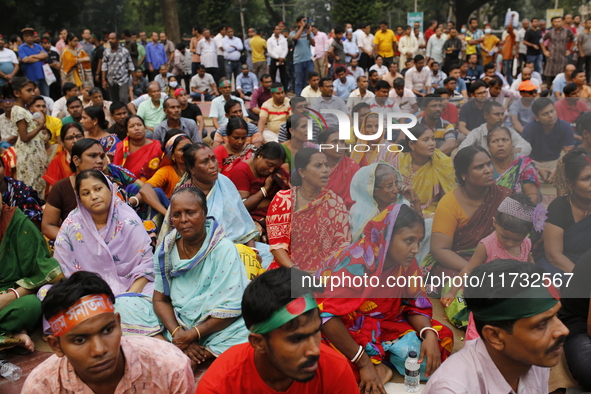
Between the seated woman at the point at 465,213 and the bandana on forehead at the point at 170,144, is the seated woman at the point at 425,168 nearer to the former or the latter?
the seated woman at the point at 465,213

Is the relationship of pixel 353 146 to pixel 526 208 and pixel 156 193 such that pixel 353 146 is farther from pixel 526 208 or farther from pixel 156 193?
pixel 156 193

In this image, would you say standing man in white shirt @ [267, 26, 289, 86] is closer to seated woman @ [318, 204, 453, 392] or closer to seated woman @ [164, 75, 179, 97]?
seated woman @ [164, 75, 179, 97]

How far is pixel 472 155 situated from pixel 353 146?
A: 63 cm

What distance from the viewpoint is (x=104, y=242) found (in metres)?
3.63

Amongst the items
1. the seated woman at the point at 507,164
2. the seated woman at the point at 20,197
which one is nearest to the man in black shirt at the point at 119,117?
the seated woman at the point at 20,197

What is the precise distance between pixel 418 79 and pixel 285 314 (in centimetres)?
935

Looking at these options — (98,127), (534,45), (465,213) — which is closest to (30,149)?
(98,127)

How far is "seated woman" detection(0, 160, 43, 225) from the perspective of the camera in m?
4.15

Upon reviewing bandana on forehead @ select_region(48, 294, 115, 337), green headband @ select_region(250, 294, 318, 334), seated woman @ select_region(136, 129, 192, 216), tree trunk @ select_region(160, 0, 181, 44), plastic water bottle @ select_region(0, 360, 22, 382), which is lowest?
plastic water bottle @ select_region(0, 360, 22, 382)

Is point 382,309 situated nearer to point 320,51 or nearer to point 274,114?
point 274,114

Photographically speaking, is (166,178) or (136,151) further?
(136,151)

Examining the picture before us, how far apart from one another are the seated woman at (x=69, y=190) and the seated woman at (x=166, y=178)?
20cm

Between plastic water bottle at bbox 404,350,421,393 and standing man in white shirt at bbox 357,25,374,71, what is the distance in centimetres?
1121

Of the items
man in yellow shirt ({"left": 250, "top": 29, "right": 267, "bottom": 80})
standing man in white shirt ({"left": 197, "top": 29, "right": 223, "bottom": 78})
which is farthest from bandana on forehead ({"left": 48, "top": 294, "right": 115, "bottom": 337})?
man in yellow shirt ({"left": 250, "top": 29, "right": 267, "bottom": 80})
